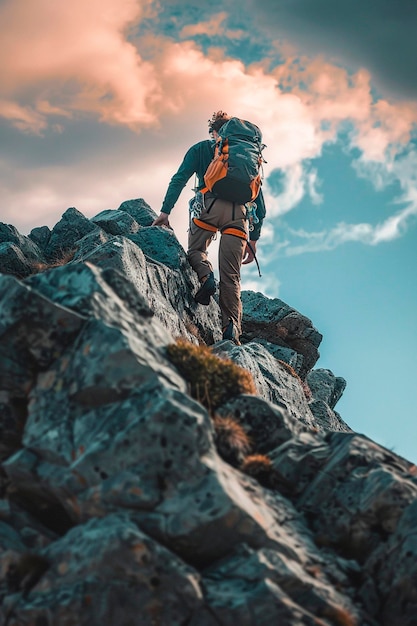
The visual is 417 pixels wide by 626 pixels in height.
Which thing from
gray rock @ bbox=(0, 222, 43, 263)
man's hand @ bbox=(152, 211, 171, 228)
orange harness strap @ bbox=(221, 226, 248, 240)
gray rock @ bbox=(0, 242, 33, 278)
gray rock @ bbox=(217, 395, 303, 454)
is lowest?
gray rock @ bbox=(217, 395, 303, 454)

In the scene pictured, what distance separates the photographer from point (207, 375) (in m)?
9.12

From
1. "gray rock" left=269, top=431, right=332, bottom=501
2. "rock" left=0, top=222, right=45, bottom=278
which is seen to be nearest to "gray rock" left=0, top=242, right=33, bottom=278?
"rock" left=0, top=222, right=45, bottom=278

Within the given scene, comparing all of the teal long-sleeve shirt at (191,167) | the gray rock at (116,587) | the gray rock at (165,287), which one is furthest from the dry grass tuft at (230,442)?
the teal long-sleeve shirt at (191,167)

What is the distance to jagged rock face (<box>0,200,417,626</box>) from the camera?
6441 millimetres

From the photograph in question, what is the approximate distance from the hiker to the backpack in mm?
206

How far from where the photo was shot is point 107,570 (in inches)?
253

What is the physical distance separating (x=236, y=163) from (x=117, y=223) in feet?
31.8

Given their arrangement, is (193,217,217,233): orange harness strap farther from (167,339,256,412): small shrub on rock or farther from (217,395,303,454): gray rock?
(217,395,303,454): gray rock

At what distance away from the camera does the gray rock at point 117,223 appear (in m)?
26.5

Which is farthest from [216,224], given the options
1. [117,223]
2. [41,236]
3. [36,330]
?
[41,236]

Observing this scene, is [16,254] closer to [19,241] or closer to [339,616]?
[19,241]

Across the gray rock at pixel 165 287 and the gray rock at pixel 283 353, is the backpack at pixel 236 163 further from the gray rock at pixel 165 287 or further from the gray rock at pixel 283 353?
the gray rock at pixel 283 353

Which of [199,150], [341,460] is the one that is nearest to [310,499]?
[341,460]

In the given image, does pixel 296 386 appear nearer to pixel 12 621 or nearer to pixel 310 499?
pixel 310 499
